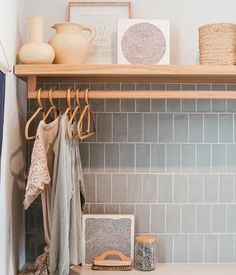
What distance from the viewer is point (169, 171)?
7.25 feet

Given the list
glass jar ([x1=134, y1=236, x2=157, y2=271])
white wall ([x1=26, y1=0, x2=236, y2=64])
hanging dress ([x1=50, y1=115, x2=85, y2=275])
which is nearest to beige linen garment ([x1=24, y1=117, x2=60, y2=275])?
hanging dress ([x1=50, y1=115, x2=85, y2=275])

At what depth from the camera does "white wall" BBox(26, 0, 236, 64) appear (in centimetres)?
222

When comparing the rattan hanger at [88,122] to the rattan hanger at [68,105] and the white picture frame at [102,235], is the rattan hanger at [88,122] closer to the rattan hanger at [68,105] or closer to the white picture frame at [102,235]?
the rattan hanger at [68,105]

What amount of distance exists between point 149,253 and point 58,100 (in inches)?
31.7

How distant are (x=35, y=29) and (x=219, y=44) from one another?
0.76 m

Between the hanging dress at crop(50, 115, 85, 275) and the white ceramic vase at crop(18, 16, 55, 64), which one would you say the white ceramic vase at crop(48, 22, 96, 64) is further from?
the hanging dress at crop(50, 115, 85, 275)

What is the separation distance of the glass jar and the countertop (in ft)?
0.09

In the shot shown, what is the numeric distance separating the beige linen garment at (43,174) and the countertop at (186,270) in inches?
9.3

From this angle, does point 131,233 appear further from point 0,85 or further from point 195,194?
point 0,85

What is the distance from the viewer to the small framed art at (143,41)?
6.67 feet

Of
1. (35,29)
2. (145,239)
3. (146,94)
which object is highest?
(35,29)

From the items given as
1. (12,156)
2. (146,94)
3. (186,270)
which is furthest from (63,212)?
(186,270)

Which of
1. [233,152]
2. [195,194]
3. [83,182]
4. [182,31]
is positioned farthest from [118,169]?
[182,31]

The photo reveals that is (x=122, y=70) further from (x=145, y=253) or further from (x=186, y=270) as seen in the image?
(x=186, y=270)
